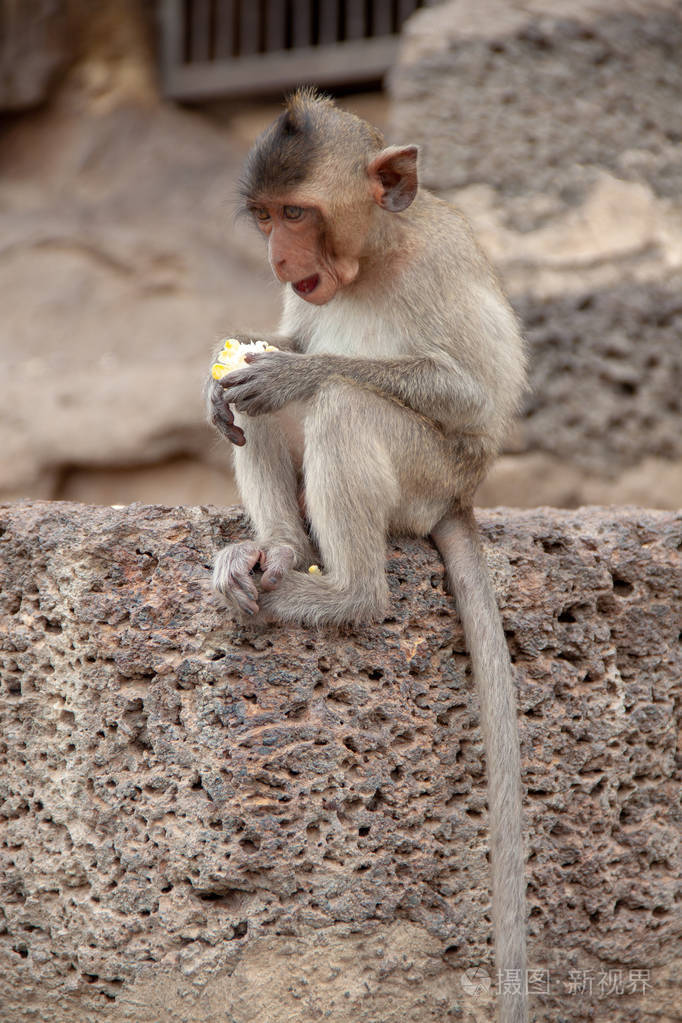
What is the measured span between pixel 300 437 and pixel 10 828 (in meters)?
1.50

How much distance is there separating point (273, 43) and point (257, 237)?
2.49 metres

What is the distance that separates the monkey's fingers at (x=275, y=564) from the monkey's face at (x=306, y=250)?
2.68ft

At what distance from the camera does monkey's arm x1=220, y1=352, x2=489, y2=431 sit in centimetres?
363

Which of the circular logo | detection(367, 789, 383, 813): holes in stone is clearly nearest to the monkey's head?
detection(367, 789, 383, 813): holes in stone

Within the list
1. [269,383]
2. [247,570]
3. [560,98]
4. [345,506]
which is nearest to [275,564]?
[247,570]

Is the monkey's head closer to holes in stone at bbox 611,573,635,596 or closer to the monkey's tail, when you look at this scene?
the monkey's tail

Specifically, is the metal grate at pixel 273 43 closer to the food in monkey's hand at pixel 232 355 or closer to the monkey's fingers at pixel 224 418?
the food in monkey's hand at pixel 232 355

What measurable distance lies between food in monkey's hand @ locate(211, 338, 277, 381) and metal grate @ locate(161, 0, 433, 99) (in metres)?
6.26

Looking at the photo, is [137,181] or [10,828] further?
[137,181]

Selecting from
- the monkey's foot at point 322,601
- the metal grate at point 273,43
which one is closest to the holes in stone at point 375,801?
the monkey's foot at point 322,601

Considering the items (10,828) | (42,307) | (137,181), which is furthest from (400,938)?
(137,181)

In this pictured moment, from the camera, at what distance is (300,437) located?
398cm

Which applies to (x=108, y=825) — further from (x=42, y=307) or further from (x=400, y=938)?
(x=42, y=307)

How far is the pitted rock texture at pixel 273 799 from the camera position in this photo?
3.45 metres
